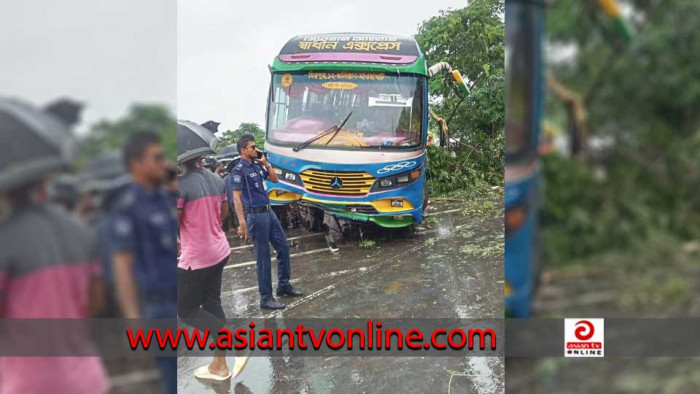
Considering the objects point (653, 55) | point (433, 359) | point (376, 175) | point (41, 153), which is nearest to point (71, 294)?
point (41, 153)

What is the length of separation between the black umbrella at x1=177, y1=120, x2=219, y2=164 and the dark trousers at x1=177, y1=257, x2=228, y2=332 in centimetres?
77

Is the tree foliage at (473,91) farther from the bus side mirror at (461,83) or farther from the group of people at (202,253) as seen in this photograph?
the group of people at (202,253)

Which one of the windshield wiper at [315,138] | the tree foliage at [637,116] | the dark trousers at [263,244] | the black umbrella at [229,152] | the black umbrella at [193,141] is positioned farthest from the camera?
the windshield wiper at [315,138]

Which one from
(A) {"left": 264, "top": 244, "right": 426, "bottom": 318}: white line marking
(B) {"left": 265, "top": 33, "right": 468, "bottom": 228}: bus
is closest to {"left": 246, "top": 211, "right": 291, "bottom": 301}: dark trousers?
(A) {"left": 264, "top": 244, "right": 426, "bottom": 318}: white line marking

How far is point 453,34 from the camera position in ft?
18.0

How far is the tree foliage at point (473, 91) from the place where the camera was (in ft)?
16.0

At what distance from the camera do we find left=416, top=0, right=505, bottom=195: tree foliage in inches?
192

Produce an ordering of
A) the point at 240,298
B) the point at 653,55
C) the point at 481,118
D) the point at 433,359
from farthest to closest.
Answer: the point at 481,118 < the point at 240,298 < the point at 433,359 < the point at 653,55

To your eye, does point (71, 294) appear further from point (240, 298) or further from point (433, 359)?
point (240, 298)

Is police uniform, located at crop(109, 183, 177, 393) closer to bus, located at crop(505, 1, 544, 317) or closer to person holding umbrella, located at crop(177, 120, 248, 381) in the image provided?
bus, located at crop(505, 1, 544, 317)

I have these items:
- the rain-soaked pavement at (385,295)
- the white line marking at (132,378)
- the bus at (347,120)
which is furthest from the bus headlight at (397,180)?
the white line marking at (132,378)

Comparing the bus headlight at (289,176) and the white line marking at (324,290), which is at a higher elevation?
the bus headlight at (289,176)

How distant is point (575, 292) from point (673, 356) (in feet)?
0.92

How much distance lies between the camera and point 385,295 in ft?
12.0
